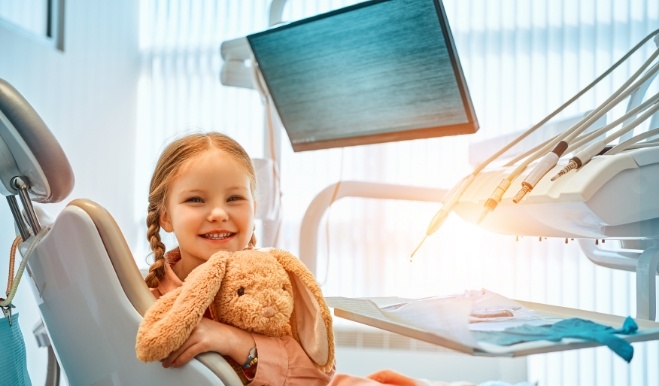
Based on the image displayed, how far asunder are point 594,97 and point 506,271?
2.69ft

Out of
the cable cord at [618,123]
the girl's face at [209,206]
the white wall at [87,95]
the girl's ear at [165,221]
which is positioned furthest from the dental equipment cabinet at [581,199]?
the white wall at [87,95]

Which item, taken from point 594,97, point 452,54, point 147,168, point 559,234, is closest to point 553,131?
point 452,54

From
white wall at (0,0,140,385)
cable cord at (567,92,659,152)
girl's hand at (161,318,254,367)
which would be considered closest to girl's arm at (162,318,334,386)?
girl's hand at (161,318,254,367)

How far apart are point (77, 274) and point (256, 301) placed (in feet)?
0.92

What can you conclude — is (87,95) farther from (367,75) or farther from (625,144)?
(625,144)

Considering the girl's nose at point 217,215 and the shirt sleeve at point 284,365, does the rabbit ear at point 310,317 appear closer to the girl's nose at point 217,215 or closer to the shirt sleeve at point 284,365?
the shirt sleeve at point 284,365

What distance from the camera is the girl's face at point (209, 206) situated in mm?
1147

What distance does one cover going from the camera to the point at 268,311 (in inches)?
38.5

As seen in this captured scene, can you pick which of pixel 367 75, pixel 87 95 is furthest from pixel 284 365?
pixel 87 95

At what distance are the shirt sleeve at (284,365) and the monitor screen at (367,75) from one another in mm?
606

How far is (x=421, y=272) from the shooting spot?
297 cm

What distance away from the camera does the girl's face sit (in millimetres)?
1147

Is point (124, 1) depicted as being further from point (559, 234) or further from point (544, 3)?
point (559, 234)

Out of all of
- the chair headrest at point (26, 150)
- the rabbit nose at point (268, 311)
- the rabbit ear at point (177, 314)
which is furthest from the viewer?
the chair headrest at point (26, 150)
